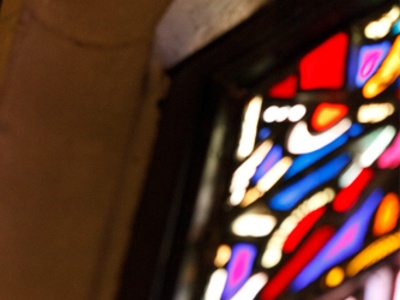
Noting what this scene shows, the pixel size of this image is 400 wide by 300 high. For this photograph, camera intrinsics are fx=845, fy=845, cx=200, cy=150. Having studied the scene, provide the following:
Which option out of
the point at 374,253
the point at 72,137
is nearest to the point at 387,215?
the point at 374,253

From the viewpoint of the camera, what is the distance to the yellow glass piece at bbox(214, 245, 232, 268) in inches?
33.0

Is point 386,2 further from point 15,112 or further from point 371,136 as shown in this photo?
point 15,112

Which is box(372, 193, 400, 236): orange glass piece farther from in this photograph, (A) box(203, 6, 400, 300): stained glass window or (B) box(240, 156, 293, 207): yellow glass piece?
(B) box(240, 156, 293, 207): yellow glass piece

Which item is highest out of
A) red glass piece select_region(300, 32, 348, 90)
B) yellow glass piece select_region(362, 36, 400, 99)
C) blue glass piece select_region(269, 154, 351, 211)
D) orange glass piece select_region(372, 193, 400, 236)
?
red glass piece select_region(300, 32, 348, 90)

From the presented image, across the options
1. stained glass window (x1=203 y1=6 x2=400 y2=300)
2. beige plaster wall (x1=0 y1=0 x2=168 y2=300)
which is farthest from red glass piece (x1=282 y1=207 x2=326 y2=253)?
beige plaster wall (x1=0 y1=0 x2=168 y2=300)

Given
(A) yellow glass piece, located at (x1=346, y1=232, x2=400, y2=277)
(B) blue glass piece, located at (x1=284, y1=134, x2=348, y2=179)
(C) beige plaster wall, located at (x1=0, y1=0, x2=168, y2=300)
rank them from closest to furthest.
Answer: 1. (A) yellow glass piece, located at (x1=346, y1=232, x2=400, y2=277)
2. (B) blue glass piece, located at (x1=284, y1=134, x2=348, y2=179)
3. (C) beige plaster wall, located at (x1=0, y1=0, x2=168, y2=300)

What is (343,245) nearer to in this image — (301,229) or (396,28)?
(301,229)

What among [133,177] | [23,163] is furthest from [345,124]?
[23,163]

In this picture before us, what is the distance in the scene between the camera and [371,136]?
0.79 metres

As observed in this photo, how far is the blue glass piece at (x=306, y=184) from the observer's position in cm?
80

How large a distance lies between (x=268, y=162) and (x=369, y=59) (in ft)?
0.47

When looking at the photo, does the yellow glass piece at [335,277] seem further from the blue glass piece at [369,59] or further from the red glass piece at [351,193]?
the blue glass piece at [369,59]

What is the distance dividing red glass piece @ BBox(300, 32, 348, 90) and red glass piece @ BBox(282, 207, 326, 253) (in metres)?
0.14

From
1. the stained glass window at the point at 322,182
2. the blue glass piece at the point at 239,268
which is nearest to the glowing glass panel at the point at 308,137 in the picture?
the stained glass window at the point at 322,182
